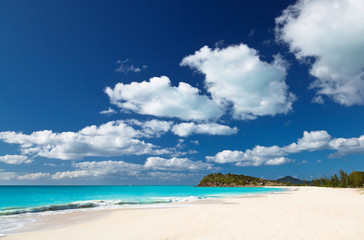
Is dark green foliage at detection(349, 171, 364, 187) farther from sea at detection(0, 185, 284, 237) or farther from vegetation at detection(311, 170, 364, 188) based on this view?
sea at detection(0, 185, 284, 237)

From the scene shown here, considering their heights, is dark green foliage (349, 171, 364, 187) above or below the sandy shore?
below

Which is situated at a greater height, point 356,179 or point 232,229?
point 232,229

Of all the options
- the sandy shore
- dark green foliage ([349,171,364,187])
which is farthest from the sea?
dark green foliage ([349,171,364,187])

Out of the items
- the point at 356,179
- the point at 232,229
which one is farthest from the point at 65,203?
the point at 356,179

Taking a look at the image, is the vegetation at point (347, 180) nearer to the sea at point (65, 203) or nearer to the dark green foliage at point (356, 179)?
the dark green foliage at point (356, 179)

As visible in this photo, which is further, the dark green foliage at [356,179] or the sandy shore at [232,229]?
the dark green foliage at [356,179]

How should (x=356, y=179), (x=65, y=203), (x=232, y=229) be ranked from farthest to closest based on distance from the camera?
(x=356, y=179) → (x=65, y=203) → (x=232, y=229)

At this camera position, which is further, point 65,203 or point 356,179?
point 356,179

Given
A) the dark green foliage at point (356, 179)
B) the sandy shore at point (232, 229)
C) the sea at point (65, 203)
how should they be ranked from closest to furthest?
1. the sandy shore at point (232, 229)
2. the sea at point (65, 203)
3. the dark green foliage at point (356, 179)

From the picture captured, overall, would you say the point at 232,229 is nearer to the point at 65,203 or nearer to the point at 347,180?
the point at 65,203

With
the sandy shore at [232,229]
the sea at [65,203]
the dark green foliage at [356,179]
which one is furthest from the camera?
the dark green foliage at [356,179]

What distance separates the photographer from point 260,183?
617 ft

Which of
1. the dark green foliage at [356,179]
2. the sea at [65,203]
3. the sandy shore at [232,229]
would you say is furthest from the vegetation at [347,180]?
the sandy shore at [232,229]

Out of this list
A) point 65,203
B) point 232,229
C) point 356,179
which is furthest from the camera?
point 356,179
